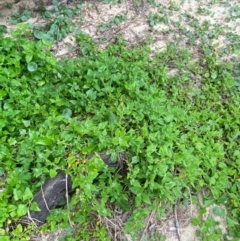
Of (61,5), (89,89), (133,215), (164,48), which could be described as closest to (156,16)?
(164,48)

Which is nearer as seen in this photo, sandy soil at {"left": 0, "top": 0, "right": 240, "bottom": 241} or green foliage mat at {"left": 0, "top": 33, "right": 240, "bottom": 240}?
green foliage mat at {"left": 0, "top": 33, "right": 240, "bottom": 240}

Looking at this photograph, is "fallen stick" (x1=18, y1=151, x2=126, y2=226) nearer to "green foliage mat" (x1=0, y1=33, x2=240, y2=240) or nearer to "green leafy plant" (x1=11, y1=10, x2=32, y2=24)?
"green foliage mat" (x1=0, y1=33, x2=240, y2=240)

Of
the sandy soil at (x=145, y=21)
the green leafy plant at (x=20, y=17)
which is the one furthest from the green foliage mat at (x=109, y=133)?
the green leafy plant at (x=20, y=17)

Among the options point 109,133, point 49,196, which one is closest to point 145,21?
point 109,133

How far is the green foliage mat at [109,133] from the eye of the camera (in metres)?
2.18

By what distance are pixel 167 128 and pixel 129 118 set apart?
12.1 inches

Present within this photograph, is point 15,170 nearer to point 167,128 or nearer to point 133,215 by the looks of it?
point 133,215

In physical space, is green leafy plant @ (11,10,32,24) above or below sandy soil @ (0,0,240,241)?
above

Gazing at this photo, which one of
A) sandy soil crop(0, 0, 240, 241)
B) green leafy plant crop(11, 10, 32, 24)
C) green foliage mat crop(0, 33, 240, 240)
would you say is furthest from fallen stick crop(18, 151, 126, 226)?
green leafy plant crop(11, 10, 32, 24)

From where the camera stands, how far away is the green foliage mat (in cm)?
218

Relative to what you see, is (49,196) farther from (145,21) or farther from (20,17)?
(145,21)

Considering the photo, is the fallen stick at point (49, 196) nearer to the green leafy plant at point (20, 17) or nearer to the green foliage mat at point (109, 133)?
the green foliage mat at point (109, 133)

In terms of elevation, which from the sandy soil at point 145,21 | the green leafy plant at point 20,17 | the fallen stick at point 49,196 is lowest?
A: the fallen stick at point 49,196

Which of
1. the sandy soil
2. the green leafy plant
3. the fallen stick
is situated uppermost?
the green leafy plant
